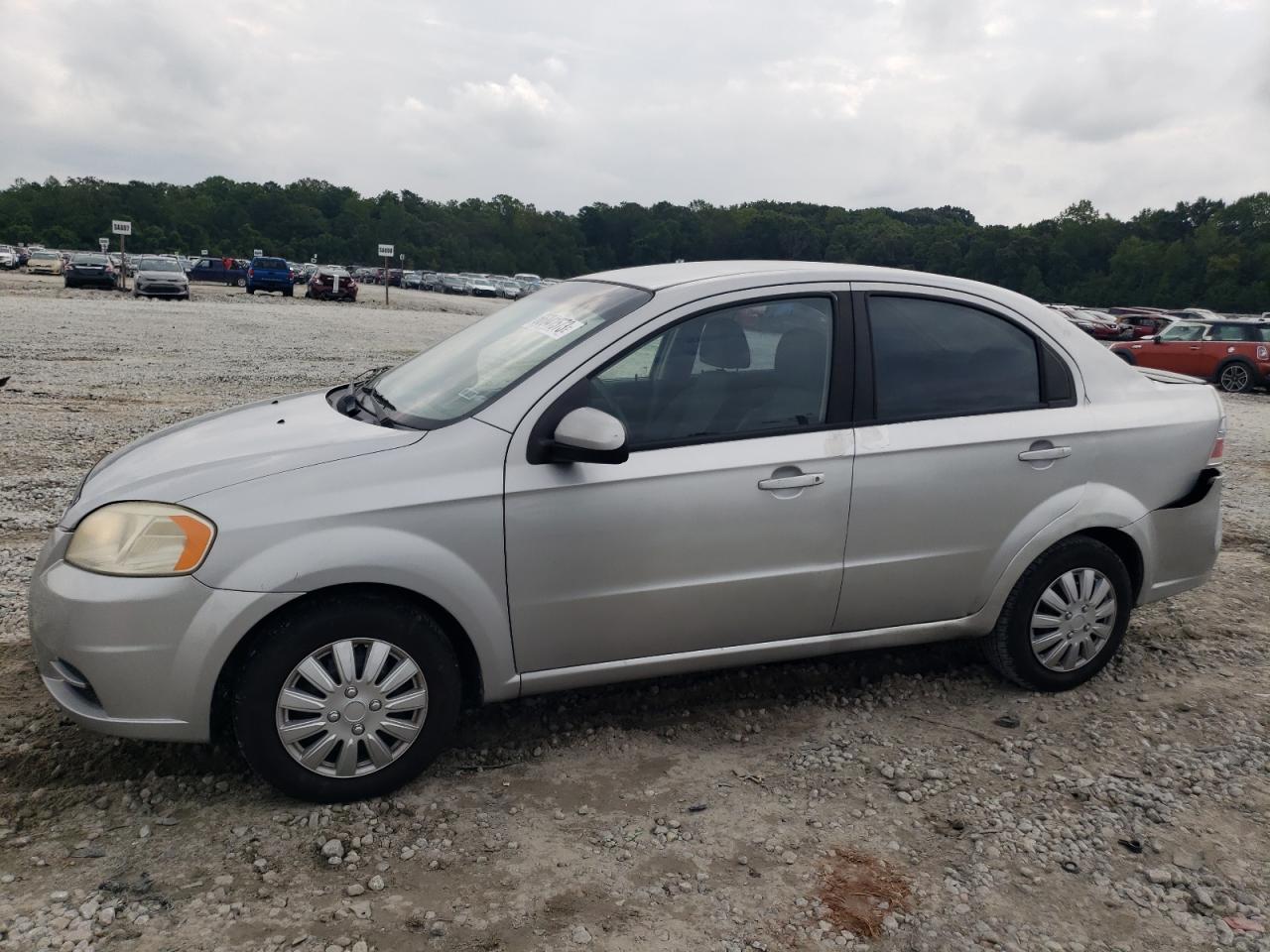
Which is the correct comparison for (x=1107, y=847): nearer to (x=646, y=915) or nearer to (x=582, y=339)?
(x=646, y=915)

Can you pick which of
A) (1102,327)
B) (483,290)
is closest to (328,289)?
(483,290)

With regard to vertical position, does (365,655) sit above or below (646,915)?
above

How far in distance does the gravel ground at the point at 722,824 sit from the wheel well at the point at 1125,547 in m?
0.50

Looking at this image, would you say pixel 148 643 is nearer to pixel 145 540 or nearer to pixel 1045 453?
pixel 145 540

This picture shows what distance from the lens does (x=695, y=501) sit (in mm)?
3541

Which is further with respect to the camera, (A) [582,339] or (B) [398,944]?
(A) [582,339]

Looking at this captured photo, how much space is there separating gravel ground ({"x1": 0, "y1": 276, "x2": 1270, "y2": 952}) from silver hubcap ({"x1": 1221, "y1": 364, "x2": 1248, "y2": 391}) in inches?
707

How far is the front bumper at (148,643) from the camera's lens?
305 cm

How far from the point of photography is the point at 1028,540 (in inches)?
161

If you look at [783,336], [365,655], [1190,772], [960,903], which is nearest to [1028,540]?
[1190,772]

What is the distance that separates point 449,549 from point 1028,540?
2.33 meters

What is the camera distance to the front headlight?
307 centimetres

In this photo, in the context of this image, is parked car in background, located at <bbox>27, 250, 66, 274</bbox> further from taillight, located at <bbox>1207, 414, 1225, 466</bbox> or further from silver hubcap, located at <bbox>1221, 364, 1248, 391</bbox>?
taillight, located at <bbox>1207, 414, 1225, 466</bbox>

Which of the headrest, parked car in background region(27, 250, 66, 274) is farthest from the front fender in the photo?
parked car in background region(27, 250, 66, 274)
